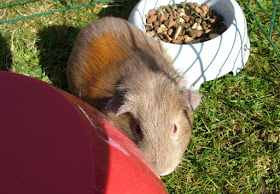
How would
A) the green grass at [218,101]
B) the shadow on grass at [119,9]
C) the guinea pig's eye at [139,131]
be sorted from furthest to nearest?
the shadow on grass at [119,9] → the green grass at [218,101] → the guinea pig's eye at [139,131]

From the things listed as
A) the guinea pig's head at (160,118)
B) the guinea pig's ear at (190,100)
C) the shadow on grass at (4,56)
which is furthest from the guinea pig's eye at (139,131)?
the shadow on grass at (4,56)

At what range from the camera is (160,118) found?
2602 mm

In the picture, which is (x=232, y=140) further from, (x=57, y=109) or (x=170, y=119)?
(x=57, y=109)

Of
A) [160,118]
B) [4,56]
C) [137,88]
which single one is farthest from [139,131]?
[4,56]

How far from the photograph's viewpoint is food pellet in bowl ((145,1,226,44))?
3746 mm

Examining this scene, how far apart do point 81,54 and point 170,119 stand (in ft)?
3.98

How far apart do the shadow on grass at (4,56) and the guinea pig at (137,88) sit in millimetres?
915

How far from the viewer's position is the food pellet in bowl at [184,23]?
3746 mm

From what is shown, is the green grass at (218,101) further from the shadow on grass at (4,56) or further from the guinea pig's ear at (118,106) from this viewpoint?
the guinea pig's ear at (118,106)

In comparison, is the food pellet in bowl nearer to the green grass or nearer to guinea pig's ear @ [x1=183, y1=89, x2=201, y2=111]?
the green grass

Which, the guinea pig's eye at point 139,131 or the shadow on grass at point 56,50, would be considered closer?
the guinea pig's eye at point 139,131

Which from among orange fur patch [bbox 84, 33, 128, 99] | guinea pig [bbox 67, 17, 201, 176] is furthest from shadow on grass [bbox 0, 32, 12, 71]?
orange fur patch [bbox 84, 33, 128, 99]

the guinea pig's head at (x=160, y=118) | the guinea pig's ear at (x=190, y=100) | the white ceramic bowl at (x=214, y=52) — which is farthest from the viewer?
the white ceramic bowl at (x=214, y=52)

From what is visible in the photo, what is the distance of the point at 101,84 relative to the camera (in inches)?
121
